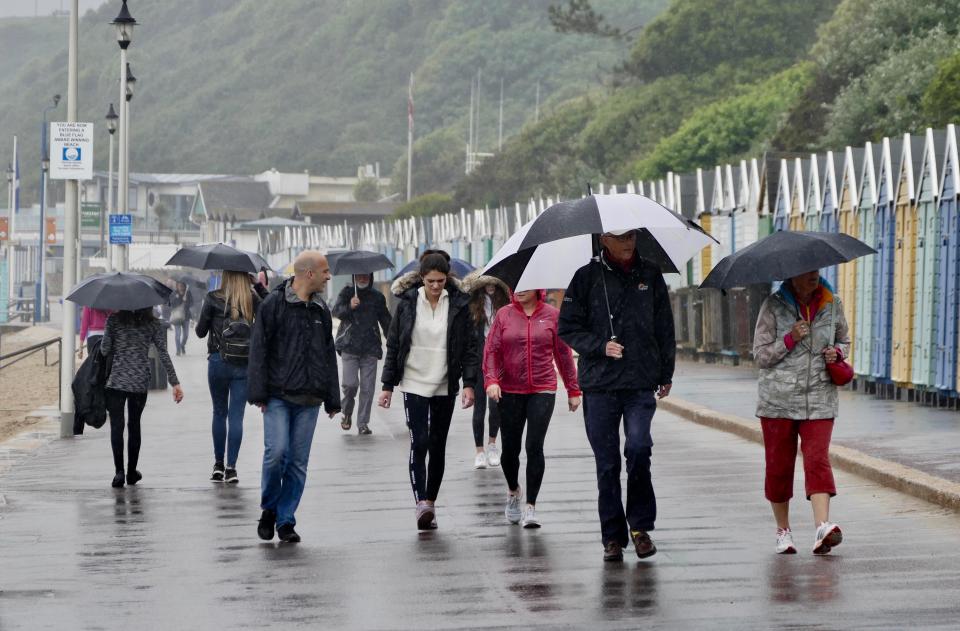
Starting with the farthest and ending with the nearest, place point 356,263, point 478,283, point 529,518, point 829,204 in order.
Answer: point 829,204, point 356,263, point 478,283, point 529,518

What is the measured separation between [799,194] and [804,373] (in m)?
16.6

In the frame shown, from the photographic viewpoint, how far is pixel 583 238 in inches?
445

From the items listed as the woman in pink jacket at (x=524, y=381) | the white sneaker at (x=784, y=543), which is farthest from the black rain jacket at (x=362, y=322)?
the white sneaker at (x=784, y=543)

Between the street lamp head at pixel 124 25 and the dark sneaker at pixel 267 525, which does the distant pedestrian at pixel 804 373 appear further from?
the street lamp head at pixel 124 25

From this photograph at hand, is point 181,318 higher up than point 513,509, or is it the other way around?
point 181,318

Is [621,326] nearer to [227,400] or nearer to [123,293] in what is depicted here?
[227,400]

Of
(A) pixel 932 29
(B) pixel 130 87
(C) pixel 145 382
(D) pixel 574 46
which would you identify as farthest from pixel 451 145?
(C) pixel 145 382

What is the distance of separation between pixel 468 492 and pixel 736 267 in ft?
14.3

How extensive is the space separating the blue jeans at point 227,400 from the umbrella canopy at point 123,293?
67cm

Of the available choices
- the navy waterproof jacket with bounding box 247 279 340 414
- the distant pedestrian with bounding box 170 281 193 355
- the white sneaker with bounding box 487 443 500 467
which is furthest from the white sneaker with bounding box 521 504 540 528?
the distant pedestrian with bounding box 170 281 193 355

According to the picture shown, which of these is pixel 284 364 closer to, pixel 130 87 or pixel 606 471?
pixel 606 471

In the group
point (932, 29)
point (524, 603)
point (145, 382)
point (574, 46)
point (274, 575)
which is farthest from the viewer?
point (574, 46)

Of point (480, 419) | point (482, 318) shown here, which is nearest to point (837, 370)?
point (482, 318)

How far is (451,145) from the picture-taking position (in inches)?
6604
